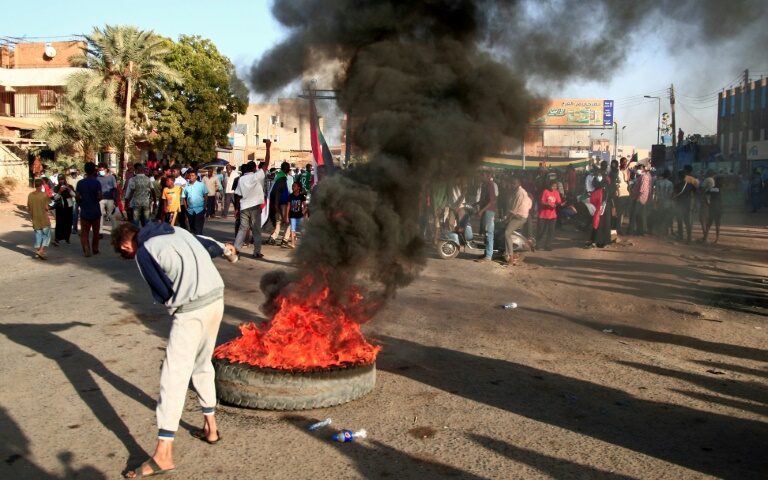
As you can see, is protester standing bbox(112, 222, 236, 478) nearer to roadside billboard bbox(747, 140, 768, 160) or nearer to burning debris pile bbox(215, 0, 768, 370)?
burning debris pile bbox(215, 0, 768, 370)

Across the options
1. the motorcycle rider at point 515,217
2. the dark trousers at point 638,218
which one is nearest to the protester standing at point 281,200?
the motorcycle rider at point 515,217

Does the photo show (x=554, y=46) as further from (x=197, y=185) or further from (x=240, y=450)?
(x=197, y=185)

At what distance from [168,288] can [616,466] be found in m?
2.95

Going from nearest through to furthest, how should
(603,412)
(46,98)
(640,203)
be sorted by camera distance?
(603,412) → (640,203) → (46,98)

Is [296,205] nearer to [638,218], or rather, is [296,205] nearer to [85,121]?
[638,218]

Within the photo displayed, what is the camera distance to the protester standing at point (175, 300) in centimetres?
398

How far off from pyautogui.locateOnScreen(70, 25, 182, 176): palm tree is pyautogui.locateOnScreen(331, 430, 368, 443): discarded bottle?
2735cm

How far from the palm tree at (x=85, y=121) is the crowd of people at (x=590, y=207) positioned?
17.9 meters

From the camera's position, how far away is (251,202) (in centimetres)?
1266

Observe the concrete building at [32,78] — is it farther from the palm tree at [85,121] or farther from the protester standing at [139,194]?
the protester standing at [139,194]

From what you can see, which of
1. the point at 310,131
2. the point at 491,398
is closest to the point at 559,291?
the point at 310,131

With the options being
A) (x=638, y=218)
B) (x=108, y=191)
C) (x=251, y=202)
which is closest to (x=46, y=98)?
Answer: (x=108, y=191)

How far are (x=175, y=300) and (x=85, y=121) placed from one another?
90.0 ft

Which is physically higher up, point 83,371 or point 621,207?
point 621,207
